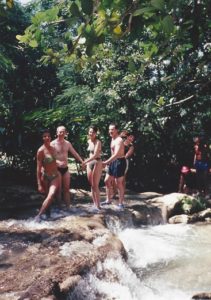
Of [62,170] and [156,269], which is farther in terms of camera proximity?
[62,170]

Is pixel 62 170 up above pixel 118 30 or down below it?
Answer: below

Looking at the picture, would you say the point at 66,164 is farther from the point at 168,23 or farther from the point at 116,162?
the point at 168,23

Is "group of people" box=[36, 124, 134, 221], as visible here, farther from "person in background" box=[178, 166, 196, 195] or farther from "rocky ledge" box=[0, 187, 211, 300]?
"person in background" box=[178, 166, 196, 195]

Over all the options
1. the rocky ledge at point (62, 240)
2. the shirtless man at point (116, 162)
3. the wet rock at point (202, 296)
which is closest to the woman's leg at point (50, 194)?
the rocky ledge at point (62, 240)

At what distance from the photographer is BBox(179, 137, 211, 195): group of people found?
12648mm

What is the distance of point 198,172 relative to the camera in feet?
42.1

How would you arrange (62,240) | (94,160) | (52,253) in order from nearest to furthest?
(52,253) → (62,240) → (94,160)

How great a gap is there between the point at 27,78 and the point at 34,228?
13078mm

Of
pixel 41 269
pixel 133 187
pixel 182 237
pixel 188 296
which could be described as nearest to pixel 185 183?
pixel 133 187

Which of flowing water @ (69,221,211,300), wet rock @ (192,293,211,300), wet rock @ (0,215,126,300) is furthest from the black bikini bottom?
wet rock @ (192,293,211,300)

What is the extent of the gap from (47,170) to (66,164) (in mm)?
858

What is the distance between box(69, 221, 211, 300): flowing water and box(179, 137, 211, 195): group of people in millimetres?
2783

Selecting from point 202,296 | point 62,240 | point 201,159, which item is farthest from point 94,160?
point 201,159

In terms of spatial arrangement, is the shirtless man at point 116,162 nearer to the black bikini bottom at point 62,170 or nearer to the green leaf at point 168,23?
the black bikini bottom at point 62,170
